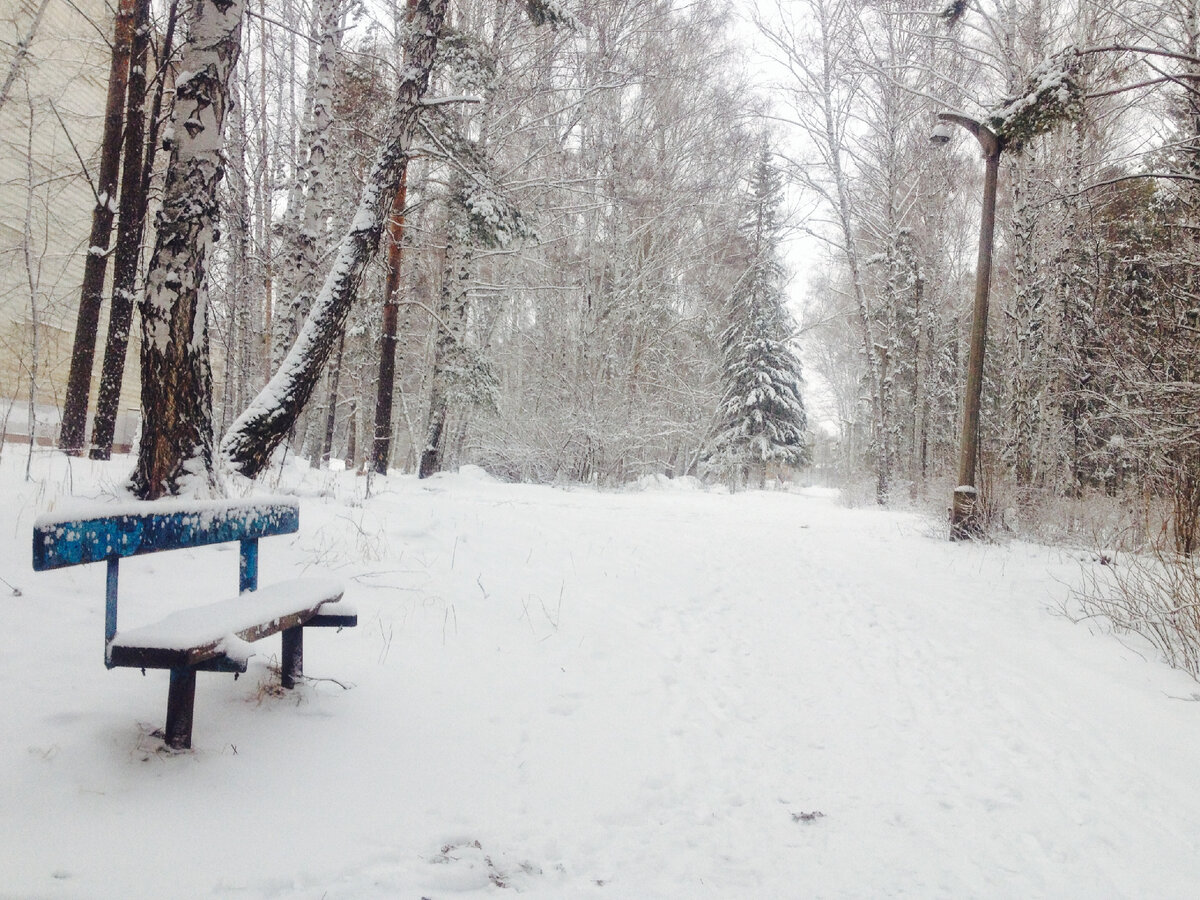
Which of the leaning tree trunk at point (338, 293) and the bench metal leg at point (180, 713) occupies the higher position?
the leaning tree trunk at point (338, 293)

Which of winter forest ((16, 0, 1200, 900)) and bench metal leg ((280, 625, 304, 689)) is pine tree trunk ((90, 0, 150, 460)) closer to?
winter forest ((16, 0, 1200, 900))

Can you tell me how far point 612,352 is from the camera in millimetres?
16844

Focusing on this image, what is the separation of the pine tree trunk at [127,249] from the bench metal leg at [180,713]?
24.2 ft

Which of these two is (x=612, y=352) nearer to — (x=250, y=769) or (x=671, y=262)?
(x=671, y=262)

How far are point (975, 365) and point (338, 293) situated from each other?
8.48 metres

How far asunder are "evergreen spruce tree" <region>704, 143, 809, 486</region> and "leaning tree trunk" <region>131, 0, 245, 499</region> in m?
22.8

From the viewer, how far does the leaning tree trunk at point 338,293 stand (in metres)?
5.73

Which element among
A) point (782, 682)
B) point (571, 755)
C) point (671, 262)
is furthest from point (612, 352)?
point (571, 755)

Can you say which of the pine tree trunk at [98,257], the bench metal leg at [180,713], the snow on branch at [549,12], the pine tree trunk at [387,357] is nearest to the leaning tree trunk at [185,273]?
the bench metal leg at [180,713]

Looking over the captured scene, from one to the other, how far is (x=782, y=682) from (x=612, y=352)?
1333 centimetres

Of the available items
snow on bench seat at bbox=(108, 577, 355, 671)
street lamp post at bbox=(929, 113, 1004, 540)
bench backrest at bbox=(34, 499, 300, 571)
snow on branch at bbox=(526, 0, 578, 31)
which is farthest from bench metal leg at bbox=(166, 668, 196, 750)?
street lamp post at bbox=(929, 113, 1004, 540)

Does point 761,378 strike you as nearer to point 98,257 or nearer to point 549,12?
point 549,12

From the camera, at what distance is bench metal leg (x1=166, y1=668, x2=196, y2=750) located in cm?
225

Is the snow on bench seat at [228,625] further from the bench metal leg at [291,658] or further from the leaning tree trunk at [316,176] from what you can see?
the leaning tree trunk at [316,176]
